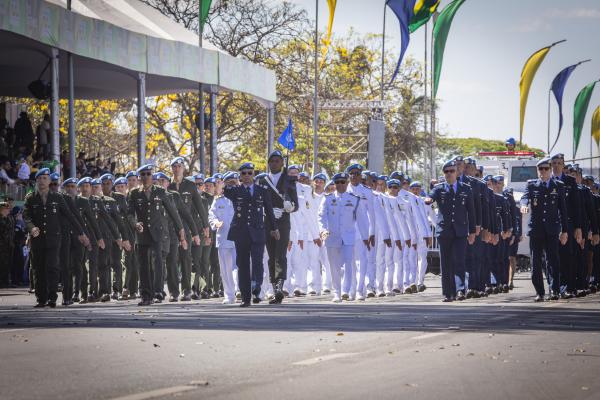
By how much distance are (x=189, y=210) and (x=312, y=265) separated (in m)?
3.60

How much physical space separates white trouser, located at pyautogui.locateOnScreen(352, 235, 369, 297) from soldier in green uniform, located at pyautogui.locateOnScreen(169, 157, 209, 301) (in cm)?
250

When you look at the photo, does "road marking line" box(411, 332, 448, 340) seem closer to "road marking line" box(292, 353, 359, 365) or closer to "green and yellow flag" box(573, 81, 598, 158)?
"road marking line" box(292, 353, 359, 365)

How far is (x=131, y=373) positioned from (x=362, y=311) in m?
7.67

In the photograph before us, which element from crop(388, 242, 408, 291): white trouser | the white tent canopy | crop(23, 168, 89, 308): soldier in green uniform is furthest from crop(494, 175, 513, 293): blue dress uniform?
the white tent canopy

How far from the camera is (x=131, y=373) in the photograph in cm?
967

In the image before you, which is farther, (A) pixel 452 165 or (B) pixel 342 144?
(B) pixel 342 144

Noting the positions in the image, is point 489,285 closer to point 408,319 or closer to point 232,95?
point 408,319

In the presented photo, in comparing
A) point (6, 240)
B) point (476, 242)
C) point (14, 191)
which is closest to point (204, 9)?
point (14, 191)

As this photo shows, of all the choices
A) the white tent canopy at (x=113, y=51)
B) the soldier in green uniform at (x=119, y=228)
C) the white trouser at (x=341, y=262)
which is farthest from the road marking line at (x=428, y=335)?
the white tent canopy at (x=113, y=51)

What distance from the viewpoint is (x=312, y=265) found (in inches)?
974

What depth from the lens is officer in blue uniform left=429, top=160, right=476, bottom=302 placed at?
2020 centimetres

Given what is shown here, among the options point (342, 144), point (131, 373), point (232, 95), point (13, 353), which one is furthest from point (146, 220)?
point (342, 144)

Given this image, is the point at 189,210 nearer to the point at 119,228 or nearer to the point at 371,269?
the point at 119,228

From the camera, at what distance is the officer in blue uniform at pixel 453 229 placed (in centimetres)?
2020
